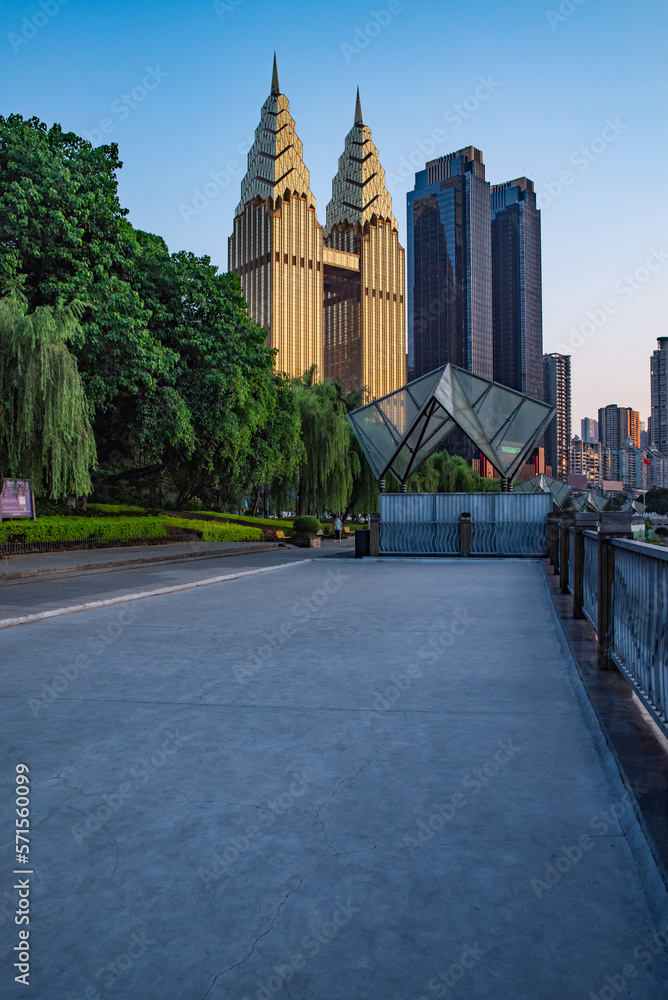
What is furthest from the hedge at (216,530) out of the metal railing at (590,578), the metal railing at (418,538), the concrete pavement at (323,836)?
the concrete pavement at (323,836)

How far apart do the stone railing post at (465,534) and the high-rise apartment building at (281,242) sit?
456 feet

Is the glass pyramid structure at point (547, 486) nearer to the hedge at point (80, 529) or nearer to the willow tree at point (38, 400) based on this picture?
the hedge at point (80, 529)

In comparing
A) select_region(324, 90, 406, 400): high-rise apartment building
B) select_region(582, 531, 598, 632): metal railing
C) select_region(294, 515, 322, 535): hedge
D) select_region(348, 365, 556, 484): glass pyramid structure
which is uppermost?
select_region(324, 90, 406, 400): high-rise apartment building

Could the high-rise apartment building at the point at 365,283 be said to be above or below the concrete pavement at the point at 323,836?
above

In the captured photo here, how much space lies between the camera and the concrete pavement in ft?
6.64

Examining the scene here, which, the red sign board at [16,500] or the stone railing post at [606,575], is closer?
the stone railing post at [606,575]

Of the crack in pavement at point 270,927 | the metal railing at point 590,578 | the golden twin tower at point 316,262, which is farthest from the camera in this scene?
the golden twin tower at point 316,262

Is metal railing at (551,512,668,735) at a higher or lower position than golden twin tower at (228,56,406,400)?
lower

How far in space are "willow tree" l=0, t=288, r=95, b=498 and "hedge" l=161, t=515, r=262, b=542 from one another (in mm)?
11349

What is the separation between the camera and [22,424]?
691 inches

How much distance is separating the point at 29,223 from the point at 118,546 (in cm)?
1155

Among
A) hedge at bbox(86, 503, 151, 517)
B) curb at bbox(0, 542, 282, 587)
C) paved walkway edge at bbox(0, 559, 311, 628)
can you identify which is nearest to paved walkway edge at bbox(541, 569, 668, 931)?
paved walkway edge at bbox(0, 559, 311, 628)

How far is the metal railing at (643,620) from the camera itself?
3.64 m

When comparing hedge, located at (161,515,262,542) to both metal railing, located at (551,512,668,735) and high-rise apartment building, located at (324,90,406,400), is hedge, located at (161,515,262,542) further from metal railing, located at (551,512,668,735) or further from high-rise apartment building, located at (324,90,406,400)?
high-rise apartment building, located at (324,90,406,400)
